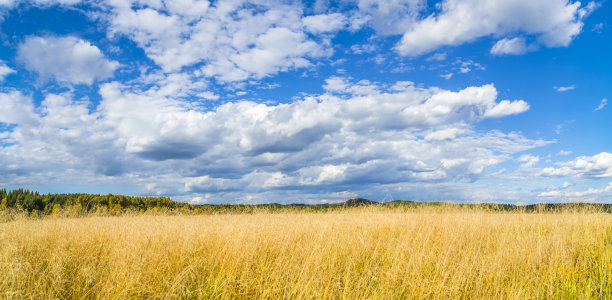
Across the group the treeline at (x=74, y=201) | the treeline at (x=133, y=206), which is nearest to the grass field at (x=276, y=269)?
the treeline at (x=133, y=206)

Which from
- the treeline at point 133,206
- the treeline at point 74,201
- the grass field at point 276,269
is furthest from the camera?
the treeline at point 74,201

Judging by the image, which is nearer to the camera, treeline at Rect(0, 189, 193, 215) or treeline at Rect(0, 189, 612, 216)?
treeline at Rect(0, 189, 612, 216)

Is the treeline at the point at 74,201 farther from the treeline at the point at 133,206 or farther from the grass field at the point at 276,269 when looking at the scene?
the grass field at the point at 276,269

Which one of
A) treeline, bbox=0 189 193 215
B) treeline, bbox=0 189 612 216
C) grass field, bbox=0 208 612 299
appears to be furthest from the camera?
treeline, bbox=0 189 193 215

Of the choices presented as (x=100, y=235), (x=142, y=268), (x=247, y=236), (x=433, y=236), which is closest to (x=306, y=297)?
(x=142, y=268)

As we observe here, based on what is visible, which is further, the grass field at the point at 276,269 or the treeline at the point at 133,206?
the treeline at the point at 133,206

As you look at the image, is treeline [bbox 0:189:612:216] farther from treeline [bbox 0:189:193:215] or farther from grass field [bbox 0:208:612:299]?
grass field [bbox 0:208:612:299]

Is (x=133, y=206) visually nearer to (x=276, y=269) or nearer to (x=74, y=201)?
(x=74, y=201)

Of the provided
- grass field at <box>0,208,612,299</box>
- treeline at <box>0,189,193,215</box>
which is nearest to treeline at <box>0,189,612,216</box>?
treeline at <box>0,189,193,215</box>

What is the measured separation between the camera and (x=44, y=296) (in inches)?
185

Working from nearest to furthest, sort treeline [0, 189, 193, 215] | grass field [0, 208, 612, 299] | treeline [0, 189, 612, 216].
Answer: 1. grass field [0, 208, 612, 299]
2. treeline [0, 189, 612, 216]
3. treeline [0, 189, 193, 215]

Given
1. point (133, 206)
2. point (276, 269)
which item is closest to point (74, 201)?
point (133, 206)

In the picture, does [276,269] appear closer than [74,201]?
Yes

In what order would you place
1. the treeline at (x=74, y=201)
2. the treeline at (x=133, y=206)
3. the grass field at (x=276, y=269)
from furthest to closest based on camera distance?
the treeline at (x=74, y=201)
the treeline at (x=133, y=206)
the grass field at (x=276, y=269)
